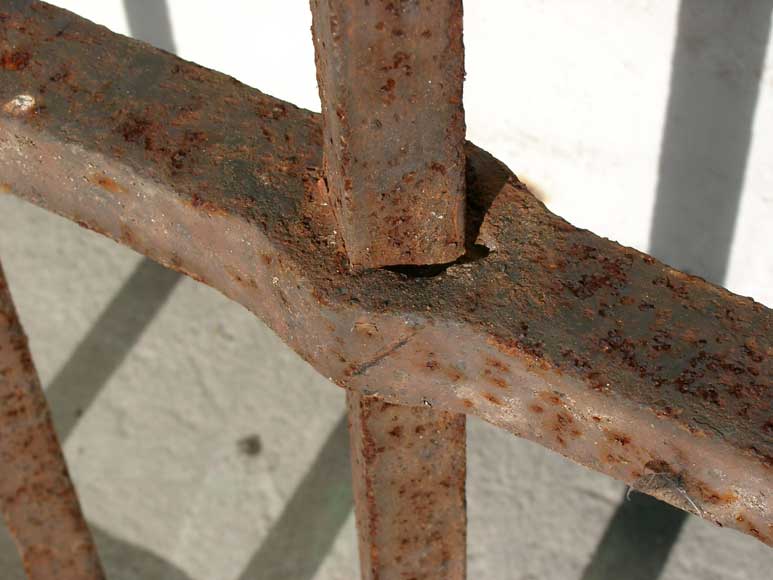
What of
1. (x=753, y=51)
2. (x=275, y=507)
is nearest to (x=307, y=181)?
(x=753, y=51)

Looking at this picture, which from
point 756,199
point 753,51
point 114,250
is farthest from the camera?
point 114,250

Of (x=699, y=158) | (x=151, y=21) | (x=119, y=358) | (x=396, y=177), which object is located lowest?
(x=119, y=358)

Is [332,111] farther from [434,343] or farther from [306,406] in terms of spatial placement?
[306,406]

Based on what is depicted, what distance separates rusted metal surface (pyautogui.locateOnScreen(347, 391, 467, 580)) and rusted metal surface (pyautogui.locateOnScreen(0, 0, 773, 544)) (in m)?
0.13

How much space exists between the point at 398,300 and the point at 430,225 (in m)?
0.09

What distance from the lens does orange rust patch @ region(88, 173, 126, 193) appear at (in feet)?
4.89

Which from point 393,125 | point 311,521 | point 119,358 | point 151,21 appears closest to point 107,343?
point 119,358

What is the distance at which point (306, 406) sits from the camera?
3.77m

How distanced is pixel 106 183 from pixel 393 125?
1.51 ft

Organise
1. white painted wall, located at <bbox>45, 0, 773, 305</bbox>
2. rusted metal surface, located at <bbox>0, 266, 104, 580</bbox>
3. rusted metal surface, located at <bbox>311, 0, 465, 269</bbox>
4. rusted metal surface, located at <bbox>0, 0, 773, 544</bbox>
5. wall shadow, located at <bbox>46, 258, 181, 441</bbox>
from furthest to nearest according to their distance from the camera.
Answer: wall shadow, located at <bbox>46, 258, 181, 441</bbox> → white painted wall, located at <bbox>45, 0, 773, 305</bbox> → rusted metal surface, located at <bbox>0, 266, 104, 580</bbox> → rusted metal surface, located at <bbox>0, 0, 773, 544</bbox> → rusted metal surface, located at <bbox>311, 0, 465, 269</bbox>

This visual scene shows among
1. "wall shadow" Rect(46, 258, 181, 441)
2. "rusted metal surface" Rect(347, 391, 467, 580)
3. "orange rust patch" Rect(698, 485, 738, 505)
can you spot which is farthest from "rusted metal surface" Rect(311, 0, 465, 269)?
"wall shadow" Rect(46, 258, 181, 441)

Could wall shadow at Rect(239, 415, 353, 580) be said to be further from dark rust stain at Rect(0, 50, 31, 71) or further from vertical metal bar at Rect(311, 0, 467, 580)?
dark rust stain at Rect(0, 50, 31, 71)

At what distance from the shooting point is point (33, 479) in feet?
6.95

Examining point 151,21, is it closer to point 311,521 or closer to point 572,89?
point 572,89
